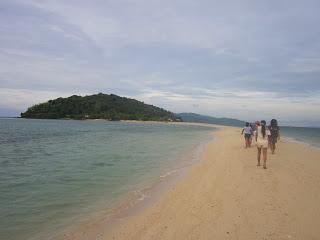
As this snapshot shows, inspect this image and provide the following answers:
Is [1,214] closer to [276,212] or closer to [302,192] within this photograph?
[276,212]

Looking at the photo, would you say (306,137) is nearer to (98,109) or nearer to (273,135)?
(273,135)

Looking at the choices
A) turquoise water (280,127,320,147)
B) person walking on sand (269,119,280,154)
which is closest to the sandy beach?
person walking on sand (269,119,280,154)

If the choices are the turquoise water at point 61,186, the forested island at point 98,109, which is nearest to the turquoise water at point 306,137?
the turquoise water at point 61,186

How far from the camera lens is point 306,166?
16.1 metres

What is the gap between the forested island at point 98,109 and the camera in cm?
14875

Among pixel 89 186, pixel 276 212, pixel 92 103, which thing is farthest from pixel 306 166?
pixel 92 103

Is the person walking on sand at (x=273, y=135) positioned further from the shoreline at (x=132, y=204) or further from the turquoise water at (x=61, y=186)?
the shoreline at (x=132, y=204)

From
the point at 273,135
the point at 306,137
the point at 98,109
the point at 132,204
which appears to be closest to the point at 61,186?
the point at 132,204

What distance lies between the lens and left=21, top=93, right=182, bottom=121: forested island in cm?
14875

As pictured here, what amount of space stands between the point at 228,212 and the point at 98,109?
Answer: 148 metres

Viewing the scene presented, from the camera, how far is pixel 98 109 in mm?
153625

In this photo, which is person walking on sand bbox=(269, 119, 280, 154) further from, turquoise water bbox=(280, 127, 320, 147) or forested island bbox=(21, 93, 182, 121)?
forested island bbox=(21, 93, 182, 121)

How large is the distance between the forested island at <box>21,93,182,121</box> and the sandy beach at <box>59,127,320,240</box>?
13445cm

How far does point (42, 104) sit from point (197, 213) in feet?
552
